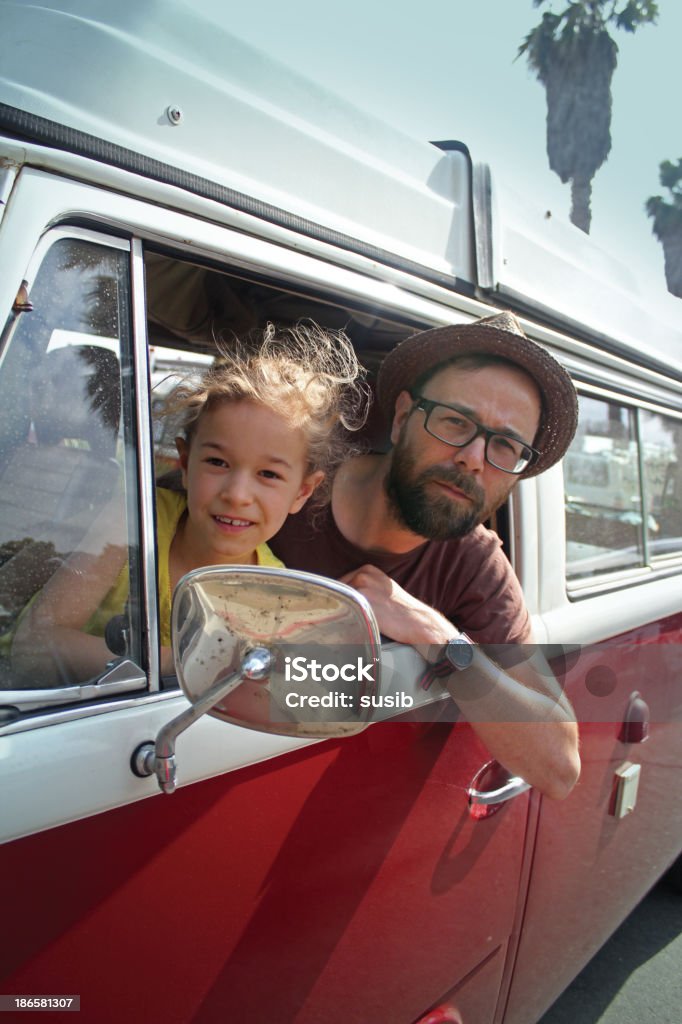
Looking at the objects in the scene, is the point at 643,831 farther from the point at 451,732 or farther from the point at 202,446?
the point at 202,446

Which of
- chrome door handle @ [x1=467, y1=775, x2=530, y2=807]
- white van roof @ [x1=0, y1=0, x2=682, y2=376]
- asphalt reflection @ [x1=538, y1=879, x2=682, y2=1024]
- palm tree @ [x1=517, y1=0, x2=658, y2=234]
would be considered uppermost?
palm tree @ [x1=517, y1=0, x2=658, y2=234]

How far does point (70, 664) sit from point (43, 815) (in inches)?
8.9

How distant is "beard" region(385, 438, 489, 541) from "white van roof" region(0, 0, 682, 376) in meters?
0.41

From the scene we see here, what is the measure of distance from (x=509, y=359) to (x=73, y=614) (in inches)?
43.7

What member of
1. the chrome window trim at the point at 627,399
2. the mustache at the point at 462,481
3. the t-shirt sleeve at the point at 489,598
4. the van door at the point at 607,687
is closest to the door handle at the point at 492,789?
the van door at the point at 607,687

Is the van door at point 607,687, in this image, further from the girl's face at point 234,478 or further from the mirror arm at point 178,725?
the mirror arm at point 178,725

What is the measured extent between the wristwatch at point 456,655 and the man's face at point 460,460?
0.45 meters

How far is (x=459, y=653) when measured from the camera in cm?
131

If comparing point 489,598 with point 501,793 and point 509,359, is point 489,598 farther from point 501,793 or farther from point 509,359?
point 509,359

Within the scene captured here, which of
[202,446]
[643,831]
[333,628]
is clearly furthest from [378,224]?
[643,831]

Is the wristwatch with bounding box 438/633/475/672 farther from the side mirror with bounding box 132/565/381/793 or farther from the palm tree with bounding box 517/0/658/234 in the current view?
the palm tree with bounding box 517/0/658/234

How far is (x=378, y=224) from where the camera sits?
1521 millimetres

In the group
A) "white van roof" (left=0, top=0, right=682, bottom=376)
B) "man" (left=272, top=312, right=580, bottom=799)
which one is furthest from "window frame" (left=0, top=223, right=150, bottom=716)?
"man" (left=272, top=312, right=580, bottom=799)

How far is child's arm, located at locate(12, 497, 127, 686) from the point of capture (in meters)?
1.11
